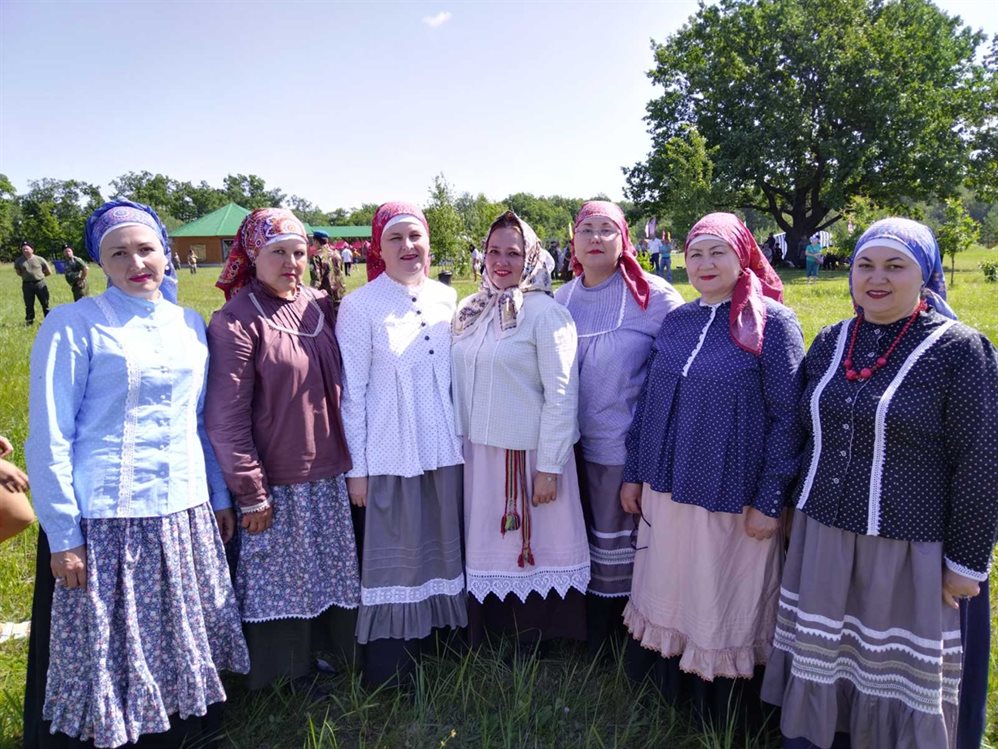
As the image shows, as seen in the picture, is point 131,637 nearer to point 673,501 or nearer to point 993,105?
point 673,501

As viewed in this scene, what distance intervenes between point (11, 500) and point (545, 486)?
196 cm

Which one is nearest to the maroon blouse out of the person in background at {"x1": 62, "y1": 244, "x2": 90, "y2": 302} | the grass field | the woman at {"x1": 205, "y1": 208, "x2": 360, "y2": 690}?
the woman at {"x1": 205, "y1": 208, "x2": 360, "y2": 690}

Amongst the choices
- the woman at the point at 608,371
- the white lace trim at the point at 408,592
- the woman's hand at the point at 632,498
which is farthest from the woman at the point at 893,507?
the white lace trim at the point at 408,592

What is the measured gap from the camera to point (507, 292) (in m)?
2.84

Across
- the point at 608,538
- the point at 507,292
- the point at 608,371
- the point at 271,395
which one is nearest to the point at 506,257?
the point at 507,292

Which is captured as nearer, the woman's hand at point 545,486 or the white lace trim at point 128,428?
the white lace trim at point 128,428

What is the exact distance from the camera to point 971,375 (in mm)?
1878

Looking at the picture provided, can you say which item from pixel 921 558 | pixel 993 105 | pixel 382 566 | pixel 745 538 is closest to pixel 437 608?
pixel 382 566

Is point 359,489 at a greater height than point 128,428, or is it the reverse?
point 128,428

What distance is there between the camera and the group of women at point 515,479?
6.61 ft

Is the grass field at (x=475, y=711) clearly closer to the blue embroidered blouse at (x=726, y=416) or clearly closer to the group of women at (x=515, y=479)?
the group of women at (x=515, y=479)

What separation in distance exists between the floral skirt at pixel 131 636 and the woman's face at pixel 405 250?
4.18 feet

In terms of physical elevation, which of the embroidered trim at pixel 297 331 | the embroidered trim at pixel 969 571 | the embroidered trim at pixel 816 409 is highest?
the embroidered trim at pixel 297 331

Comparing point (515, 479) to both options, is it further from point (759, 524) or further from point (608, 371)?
point (759, 524)
